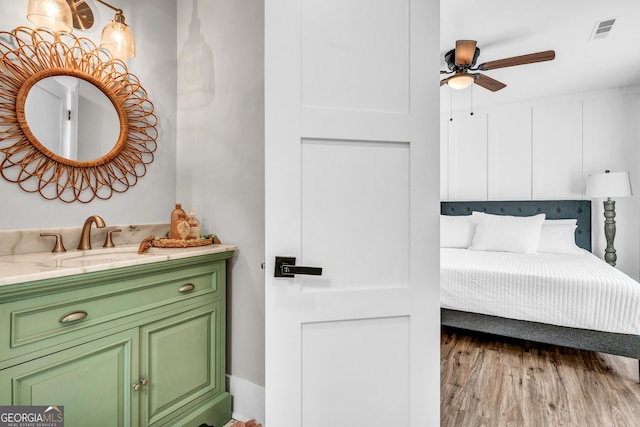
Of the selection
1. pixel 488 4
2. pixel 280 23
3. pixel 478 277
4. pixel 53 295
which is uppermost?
pixel 488 4

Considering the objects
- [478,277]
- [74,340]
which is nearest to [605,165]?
[478,277]

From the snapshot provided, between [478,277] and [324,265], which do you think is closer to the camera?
[324,265]

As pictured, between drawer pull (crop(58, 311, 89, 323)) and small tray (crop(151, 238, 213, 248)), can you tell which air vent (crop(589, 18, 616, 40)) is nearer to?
small tray (crop(151, 238, 213, 248))

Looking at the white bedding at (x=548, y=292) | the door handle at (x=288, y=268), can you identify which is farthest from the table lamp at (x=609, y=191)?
the door handle at (x=288, y=268)

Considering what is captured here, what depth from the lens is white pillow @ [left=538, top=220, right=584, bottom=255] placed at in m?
3.65

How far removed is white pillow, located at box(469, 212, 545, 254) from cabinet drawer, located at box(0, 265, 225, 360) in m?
3.32

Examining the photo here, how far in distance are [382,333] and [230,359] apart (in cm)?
108

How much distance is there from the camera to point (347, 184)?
1192 millimetres

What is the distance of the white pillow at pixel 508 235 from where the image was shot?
11.9 feet

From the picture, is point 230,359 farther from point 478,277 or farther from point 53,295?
point 478,277

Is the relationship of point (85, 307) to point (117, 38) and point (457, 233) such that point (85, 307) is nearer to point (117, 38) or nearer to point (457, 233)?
point (117, 38)

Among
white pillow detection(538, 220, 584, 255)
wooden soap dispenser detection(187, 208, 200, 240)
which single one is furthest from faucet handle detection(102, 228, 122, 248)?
white pillow detection(538, 220, 584, 255)

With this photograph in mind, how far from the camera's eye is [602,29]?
2615mm

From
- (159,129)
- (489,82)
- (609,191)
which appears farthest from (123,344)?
(609,191)
